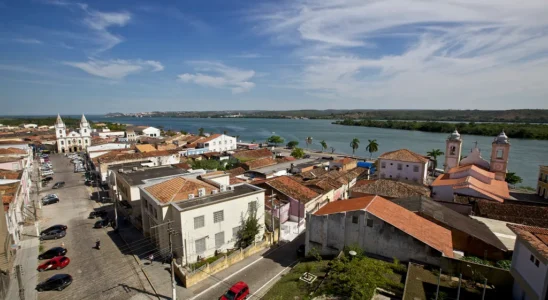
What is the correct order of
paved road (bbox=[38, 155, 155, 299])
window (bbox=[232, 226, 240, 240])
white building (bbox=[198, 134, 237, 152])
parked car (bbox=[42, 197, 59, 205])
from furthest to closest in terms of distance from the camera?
1. white building (bbox=[198, 134, 237, 152])
2. parked car (bbox=[42, 197, 59, 205])
3. window (bbox=[232, 226, 240, 240])
4. paved road (bbox=[38, 155, 155, 299])

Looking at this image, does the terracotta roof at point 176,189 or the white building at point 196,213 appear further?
the terracotta roof at point 176,189

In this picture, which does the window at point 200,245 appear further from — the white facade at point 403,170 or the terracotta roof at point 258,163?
the white facade at point 403,170

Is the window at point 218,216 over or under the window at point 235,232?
over

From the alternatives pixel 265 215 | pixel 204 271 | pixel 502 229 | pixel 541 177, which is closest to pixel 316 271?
pixel 204 271

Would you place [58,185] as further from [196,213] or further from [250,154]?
[250,154]

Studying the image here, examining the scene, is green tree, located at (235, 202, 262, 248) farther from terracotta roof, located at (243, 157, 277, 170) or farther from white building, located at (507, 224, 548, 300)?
terracotta roof, located at (243, 157, 277, 170)

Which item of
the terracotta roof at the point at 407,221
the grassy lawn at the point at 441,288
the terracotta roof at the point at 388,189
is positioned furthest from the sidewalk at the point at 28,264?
the terracotta roof at the point at 388,189

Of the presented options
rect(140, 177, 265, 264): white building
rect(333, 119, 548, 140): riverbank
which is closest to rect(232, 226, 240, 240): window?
rect(140, 177, 265, 264): white building
